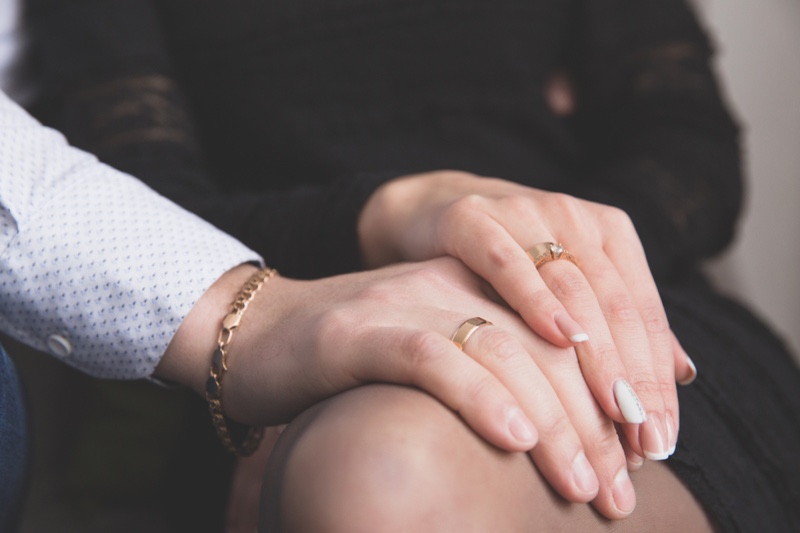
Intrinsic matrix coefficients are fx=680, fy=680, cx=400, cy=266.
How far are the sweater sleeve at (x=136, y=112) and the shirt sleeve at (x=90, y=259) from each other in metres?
0.17

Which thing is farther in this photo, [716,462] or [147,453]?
[147,453]

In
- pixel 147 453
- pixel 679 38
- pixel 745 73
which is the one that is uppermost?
pixel 679 38

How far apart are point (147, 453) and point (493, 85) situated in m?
0.69

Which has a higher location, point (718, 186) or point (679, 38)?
point (679, 38)

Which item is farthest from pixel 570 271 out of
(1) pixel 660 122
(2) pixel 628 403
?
(1) pixel 660 122

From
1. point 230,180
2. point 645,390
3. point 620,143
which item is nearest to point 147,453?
point 230,180

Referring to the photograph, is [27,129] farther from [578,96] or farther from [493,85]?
[578,96]

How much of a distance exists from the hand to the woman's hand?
19 millimetres

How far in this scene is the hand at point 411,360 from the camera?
1.38ft

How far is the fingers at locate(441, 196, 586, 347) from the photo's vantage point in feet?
1.61

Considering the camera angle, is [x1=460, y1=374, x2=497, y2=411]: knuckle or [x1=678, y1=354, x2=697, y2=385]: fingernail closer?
[x1=460, y1=374, x2=497, y2=411]: knuckle

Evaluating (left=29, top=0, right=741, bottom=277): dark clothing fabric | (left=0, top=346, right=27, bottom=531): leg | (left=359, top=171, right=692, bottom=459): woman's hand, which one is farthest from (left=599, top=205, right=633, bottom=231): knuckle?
(left=0, top=346, right=27, bottom=531): leg

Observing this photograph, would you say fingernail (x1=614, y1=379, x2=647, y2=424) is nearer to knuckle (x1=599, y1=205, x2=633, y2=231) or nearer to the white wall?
knuckle (x1=599, y1=205, x2=633, y2=231)

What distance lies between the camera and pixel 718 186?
992mm
